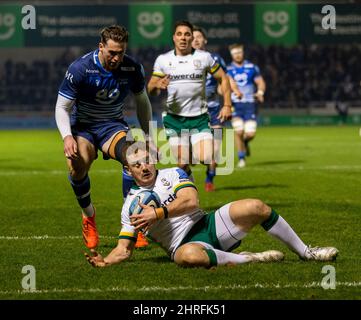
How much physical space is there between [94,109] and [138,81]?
539 mm

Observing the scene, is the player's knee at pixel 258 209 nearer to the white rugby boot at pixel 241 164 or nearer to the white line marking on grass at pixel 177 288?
the white line marking on grass at pixel 177 288

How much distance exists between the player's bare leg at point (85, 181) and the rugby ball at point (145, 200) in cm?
163

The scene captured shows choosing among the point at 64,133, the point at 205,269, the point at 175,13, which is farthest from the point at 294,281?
the point at 175,13

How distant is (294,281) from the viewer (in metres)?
6.73

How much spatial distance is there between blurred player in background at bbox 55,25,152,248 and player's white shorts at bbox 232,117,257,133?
33.4ft

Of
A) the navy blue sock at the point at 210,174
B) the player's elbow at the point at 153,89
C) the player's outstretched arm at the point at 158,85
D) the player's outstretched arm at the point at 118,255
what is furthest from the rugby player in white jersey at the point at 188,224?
the navy blue sock at the point at 210,174

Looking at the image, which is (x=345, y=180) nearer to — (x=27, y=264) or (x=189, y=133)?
(x=189, y=133)

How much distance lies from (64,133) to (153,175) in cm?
162

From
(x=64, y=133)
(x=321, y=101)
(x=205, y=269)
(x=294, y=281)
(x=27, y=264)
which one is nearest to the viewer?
(x=294, y=281)

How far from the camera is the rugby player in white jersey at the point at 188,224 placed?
7211 millimetres

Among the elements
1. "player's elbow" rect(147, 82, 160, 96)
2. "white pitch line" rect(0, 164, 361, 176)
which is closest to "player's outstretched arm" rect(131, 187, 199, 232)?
"player's elbow" rect(147, 82, 160, 96)

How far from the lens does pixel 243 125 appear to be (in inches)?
771

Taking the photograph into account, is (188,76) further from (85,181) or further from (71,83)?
(71,83)

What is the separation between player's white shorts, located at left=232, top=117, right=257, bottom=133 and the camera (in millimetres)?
19500
